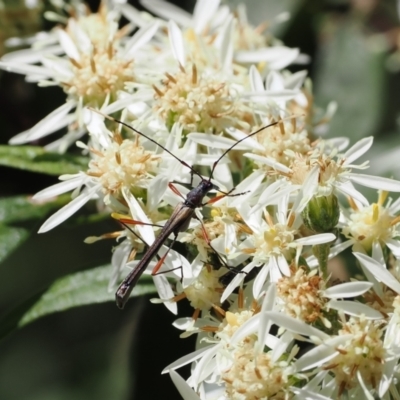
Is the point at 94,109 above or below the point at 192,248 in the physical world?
above

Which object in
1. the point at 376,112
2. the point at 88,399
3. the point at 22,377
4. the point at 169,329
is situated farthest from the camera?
the point at 22,377

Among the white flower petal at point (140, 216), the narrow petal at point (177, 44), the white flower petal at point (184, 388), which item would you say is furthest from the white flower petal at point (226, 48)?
the white flower petal at point (184, 388)

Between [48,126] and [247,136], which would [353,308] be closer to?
[247,136]

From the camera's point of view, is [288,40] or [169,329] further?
[288,40]

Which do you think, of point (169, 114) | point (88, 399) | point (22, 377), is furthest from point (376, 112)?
point (22, 377)

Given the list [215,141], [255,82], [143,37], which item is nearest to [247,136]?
[215,141]

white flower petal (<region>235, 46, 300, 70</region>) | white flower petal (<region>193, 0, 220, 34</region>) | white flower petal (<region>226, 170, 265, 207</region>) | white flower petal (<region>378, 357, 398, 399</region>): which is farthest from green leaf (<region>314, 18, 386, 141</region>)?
white flower petal (<region>378, 357, 398, 399</region>)

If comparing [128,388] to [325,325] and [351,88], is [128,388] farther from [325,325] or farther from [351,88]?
[351,88]
